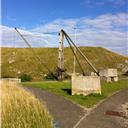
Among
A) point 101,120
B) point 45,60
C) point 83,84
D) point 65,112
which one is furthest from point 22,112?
point 45,60

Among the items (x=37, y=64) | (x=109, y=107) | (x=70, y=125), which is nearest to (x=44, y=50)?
(x=37, y=64)

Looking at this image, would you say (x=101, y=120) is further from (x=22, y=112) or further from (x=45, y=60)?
(x=45, y=60)

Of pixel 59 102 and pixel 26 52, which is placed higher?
pixel 26 52

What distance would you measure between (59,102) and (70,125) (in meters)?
8.81

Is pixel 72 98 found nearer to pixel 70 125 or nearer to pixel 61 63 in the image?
pixel 70 125

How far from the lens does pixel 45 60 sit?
89.6 m

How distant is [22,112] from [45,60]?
239ft

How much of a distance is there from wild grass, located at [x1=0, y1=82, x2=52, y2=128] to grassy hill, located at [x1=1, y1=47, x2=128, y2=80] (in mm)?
54200

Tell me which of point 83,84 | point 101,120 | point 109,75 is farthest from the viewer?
point 109,75

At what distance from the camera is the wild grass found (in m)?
15.6

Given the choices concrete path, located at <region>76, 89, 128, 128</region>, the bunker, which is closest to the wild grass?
concrete path, located at <region>76, 89, 128, 128</region>

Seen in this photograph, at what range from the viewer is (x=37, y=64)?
275 feet

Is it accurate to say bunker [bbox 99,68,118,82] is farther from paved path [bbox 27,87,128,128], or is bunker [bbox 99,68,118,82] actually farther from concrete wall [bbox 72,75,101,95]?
paved path [bbox 27,87,128,128]

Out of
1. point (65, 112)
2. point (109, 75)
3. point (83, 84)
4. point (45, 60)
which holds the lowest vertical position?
point (65, 112)
